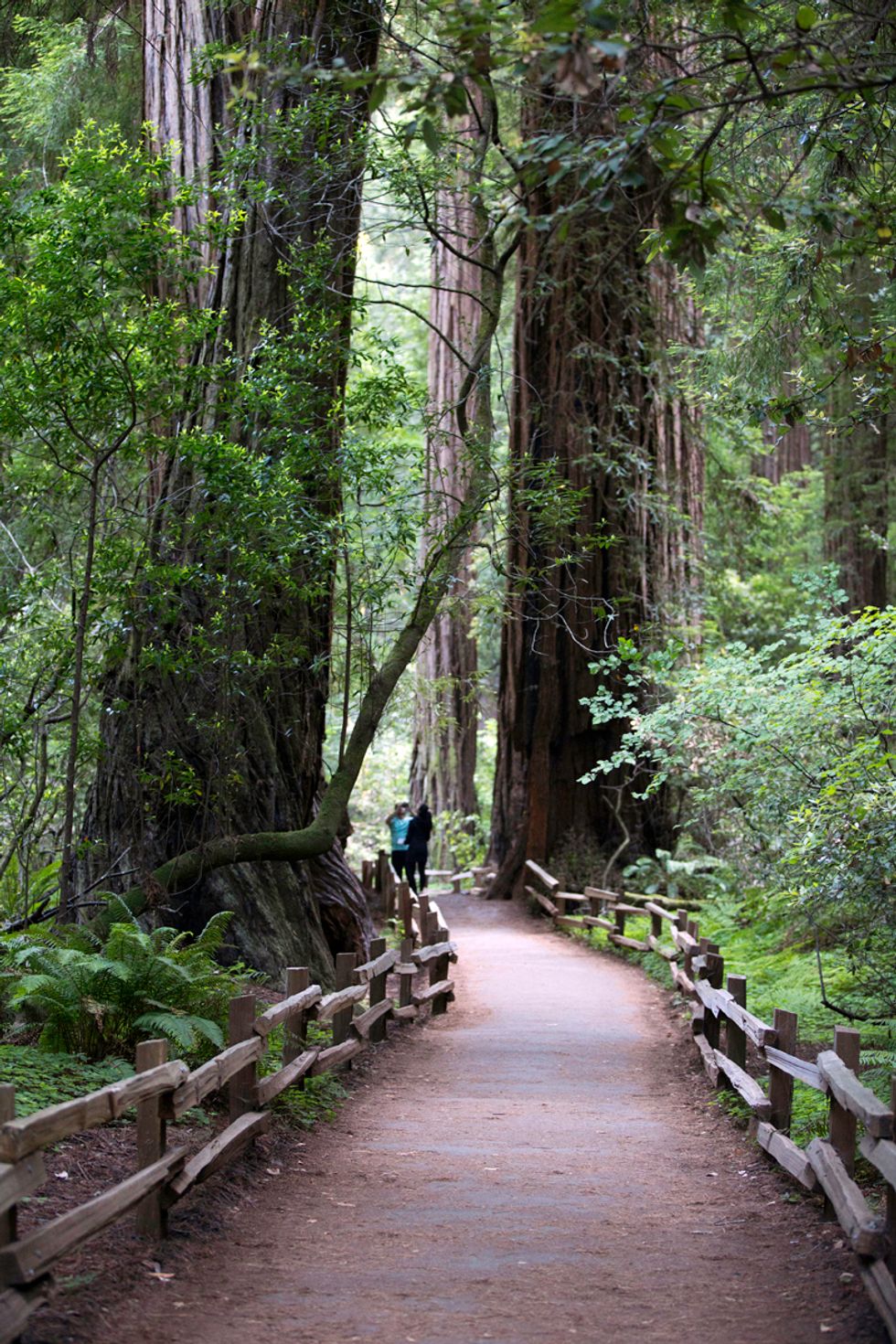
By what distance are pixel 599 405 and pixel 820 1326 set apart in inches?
677

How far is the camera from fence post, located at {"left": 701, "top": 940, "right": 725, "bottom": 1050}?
10.2 metres

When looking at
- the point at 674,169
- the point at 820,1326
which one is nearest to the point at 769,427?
the point at 674,169

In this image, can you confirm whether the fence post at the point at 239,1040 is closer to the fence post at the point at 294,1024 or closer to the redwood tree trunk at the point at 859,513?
the fence post at the point at 294,1024

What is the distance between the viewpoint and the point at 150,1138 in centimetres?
525

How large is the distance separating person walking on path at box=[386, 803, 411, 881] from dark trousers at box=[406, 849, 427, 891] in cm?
12

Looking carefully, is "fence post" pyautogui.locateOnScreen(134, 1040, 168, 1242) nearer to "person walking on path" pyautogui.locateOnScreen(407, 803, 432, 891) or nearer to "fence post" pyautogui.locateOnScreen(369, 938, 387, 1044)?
"fence post" pyautogui.locateOnScreen(369, 938, 387, 1044)

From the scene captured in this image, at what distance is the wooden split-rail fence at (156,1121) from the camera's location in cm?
399

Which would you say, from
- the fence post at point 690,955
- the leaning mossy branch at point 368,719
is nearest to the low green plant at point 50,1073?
the leaning mossy branch at point 368,719

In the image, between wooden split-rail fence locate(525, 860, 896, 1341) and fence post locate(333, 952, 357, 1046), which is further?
fence post locate(333, 952, 357, 1046)

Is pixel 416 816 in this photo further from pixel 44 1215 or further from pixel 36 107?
pixel 44 1215

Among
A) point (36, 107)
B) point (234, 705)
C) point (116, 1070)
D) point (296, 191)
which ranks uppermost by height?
point (36, 107)

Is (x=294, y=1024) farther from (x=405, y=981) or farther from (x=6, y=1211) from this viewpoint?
(x=405, y=981)

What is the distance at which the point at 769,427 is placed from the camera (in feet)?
75.1

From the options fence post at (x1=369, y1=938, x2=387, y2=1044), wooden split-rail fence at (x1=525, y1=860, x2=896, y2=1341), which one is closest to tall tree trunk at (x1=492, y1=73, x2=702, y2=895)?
wooden split-rail fence at (x1=525, y1=860, x2=896, y2=1341)
